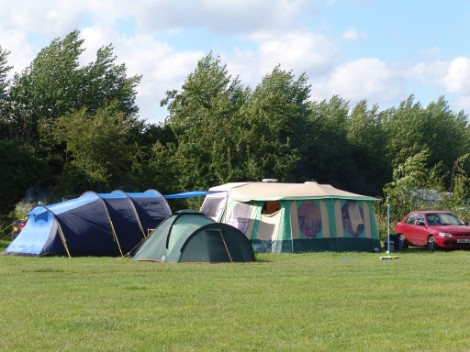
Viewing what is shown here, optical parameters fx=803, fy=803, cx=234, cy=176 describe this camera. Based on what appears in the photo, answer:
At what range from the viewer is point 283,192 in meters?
25.7

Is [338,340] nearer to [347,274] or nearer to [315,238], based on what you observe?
[347,274]

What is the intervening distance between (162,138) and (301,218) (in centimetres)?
2269

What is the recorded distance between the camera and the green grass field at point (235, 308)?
8727 millimetres

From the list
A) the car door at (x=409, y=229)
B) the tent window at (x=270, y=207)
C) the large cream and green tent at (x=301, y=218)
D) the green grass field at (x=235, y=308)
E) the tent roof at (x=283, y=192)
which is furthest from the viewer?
the car door at (x=409, y=229)

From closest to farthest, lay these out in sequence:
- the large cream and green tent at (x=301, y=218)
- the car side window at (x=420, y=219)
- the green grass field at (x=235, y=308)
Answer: the green grass field at (x=235, y=308)
the large cream and green tent at (x=301, y=218)
the car side window at (x=420, y=219)

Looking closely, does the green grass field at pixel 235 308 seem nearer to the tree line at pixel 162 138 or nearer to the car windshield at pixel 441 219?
the car windshield at pixel 441 219

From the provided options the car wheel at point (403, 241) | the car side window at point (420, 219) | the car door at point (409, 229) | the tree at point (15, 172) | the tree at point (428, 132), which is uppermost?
the tree at point (428, 132)

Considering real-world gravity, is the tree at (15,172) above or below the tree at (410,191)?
above

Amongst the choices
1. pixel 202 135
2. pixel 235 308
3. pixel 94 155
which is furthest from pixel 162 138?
pixel 235 308

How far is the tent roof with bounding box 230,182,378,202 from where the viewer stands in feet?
83.2

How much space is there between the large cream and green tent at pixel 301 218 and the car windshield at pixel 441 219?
8.24 ft

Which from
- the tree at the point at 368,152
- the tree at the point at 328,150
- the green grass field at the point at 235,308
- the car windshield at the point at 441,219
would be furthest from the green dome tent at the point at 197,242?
the tree at the point at 368,152

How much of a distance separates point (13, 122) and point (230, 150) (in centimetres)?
1277

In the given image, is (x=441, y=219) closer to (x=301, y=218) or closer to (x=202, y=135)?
(x=301, y=218)
